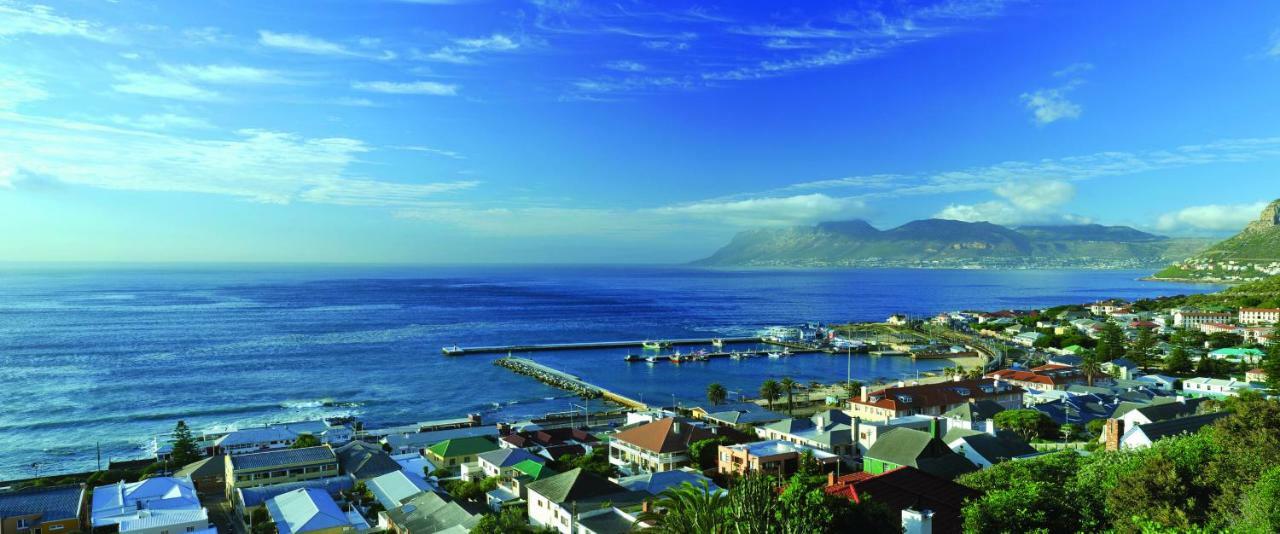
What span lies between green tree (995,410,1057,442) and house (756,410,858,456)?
771 centimetres

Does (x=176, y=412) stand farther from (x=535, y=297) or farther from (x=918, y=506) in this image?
(x=535, y=297)

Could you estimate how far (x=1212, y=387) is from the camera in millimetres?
46844

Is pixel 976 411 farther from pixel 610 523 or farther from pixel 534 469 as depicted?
pixel 610 523

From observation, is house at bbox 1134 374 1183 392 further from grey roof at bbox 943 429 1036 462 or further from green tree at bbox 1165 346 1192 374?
grey roof at bbox 943 429 1036 462

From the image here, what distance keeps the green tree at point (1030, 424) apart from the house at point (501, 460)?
2264cm

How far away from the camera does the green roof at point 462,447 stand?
3247cm

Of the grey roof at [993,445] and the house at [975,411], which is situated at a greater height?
the grey roof at [993,445]

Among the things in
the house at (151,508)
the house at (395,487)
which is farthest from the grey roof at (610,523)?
the house at (151,508)

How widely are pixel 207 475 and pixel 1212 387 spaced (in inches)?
2276

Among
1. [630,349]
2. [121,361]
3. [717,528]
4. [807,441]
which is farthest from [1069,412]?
[121,361]

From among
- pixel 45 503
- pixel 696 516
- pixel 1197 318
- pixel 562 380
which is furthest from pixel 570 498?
pixel 1197 318

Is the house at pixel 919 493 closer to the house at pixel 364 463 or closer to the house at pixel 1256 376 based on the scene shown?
the house at pixel 364 463

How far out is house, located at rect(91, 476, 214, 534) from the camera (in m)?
23.0

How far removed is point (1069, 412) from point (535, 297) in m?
144
